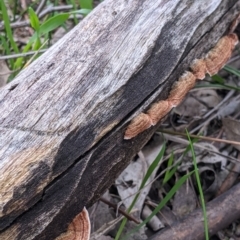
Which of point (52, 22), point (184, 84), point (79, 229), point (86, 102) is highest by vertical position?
point (52, 22)

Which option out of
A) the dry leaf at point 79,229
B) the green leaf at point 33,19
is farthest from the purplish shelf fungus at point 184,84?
the green leaf at point 33,19

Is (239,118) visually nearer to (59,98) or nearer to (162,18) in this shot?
(162,18)

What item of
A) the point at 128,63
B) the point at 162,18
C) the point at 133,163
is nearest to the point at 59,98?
the point at 128,63

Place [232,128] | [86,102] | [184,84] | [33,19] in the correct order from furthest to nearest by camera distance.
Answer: [232,128] → [33,19] → [184,84] → [86,102]

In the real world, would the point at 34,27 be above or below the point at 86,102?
above

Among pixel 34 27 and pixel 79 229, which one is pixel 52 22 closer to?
pixel 34 27

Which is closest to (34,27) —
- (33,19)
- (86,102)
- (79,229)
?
(33,19)
